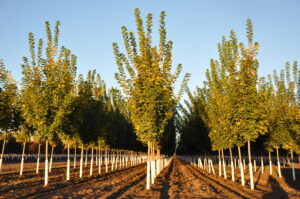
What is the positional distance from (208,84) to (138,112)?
1839cm

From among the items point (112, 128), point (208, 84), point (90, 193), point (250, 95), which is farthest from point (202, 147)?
point (90, 193)

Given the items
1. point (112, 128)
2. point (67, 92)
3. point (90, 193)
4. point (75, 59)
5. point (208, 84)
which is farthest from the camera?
point (112, 128)

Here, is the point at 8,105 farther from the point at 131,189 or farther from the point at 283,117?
the point at 283,117

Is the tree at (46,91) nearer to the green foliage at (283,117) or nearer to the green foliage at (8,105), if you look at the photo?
the green foliage at (8,105)

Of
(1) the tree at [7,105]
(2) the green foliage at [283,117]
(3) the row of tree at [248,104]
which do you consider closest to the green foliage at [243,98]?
(3) the row of tree at [248,104]

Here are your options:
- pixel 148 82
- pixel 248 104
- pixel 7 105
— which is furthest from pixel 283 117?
pixel 7 105

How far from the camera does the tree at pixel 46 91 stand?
55.5 feet

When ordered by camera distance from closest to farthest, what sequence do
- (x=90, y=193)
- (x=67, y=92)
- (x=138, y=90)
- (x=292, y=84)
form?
(x=90, y=193), (x=138, y=90), (x=67, y=92), (x=292, y=84)

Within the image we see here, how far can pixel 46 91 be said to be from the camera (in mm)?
17531

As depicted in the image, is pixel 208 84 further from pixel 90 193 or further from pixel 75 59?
pixel 90 193

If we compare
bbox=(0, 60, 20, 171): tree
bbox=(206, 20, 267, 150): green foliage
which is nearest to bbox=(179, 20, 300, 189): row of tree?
bbox=(206, 20, 267, 150): green foliage

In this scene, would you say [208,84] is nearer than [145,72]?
No

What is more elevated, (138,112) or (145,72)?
(145,72)

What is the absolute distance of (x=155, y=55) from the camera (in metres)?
17.5
